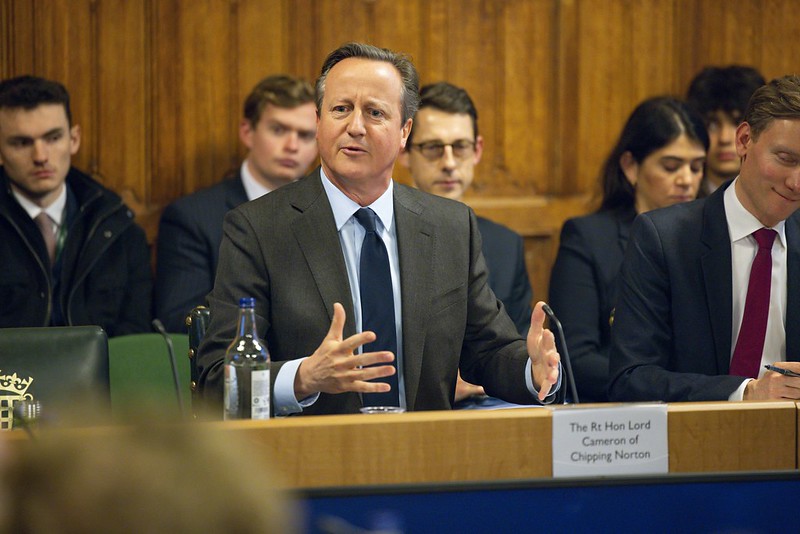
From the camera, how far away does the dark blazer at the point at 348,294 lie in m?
2.32

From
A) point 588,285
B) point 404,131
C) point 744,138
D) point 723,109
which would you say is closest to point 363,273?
point 404,131

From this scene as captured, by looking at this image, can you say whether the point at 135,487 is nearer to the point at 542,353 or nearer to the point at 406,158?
the point at 542,353

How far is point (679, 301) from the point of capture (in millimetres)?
2590

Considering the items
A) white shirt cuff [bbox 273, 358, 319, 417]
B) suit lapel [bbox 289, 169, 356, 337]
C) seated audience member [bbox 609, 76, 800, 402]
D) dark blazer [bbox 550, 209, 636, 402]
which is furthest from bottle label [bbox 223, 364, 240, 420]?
dark blazer [bbox 550, 209, 636, 402]

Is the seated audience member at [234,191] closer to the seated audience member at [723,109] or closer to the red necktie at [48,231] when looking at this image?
the red necktie at [48,231]

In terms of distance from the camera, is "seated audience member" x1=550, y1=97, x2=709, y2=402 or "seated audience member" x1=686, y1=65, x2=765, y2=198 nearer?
"seated audience member" x1=550, y1=97, x2=709, y2=402

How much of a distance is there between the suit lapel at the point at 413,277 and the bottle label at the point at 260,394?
53cm

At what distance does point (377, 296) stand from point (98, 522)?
67.9 inches

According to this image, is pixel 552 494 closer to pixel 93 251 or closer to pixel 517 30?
pixel 93 251

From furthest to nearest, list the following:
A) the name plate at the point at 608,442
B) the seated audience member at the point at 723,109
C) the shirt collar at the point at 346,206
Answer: the seated audience member at the point at 723,109 < the shirt collar at the point at 346,206 < the name plate at the point at 608,442

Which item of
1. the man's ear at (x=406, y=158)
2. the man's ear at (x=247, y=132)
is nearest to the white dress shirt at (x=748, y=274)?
the man's ear at (x=406, y=158)

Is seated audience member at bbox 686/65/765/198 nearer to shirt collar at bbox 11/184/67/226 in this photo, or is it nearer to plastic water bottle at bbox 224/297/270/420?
shirt collar at bbox 11/184/67/226

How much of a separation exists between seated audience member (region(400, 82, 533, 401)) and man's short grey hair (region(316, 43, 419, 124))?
1198 mm

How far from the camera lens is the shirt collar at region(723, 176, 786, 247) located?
8.50 feet
